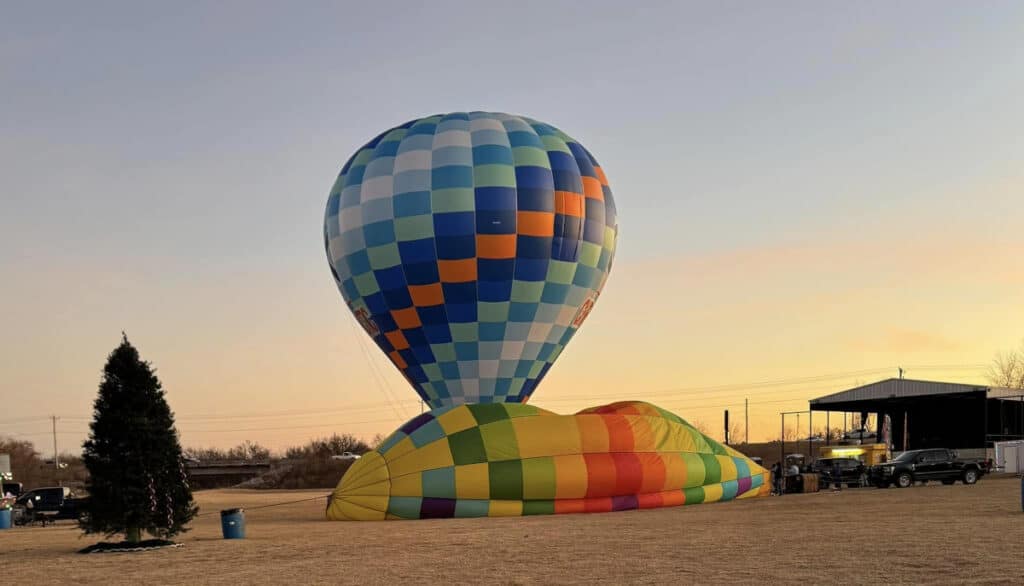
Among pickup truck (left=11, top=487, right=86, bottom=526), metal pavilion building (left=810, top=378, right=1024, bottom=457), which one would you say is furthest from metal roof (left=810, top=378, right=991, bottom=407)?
pickup truck (left=11, top=487, right=86, bottom=526)

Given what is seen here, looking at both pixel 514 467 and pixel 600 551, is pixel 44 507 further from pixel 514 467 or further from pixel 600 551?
pixel 600 551

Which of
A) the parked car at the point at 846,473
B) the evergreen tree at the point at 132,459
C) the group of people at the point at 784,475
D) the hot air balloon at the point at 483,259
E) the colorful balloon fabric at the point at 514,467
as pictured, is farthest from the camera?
the parked car at the point at 846,473

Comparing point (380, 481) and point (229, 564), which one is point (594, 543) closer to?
point (229, 564)

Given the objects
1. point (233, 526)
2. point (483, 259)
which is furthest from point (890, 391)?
point (233, 526)

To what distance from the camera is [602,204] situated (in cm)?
3894

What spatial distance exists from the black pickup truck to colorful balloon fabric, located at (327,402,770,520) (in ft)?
44.5

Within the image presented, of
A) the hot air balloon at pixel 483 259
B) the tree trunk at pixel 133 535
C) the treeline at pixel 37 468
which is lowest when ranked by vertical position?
the treeline at pixel 37 468

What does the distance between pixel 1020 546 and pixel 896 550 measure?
1.83 m

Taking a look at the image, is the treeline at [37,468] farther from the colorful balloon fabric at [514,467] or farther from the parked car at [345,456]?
the colorful balloon fabric at [514,467]

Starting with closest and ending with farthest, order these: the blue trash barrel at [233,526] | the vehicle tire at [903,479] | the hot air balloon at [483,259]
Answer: the blue trash barrel at [233,526] → the hot air balloon at [483,259] → the vehicle tire at [903,479]

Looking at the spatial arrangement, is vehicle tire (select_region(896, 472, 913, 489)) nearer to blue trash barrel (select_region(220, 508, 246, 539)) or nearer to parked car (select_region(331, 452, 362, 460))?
blue trash barrel (select_region(220, 508, 246, 539))

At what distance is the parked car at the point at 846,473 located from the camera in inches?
1644

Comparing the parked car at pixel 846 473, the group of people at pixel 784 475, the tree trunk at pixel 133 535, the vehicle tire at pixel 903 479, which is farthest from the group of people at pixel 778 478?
the tree trunk at pixel 133 535

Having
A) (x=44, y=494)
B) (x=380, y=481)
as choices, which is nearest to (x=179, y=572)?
(x=380, y=481)
